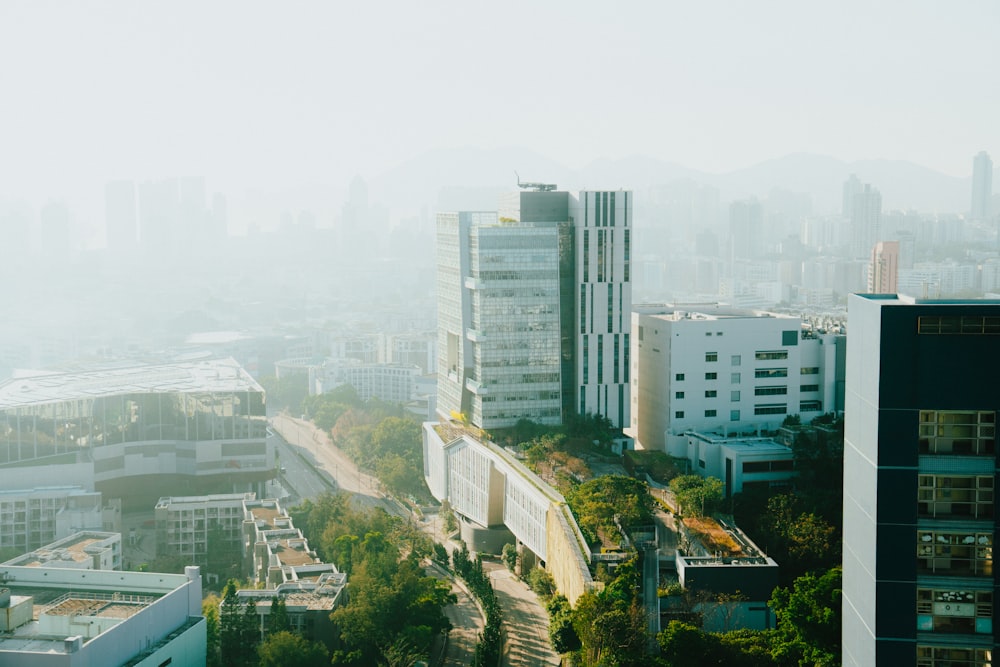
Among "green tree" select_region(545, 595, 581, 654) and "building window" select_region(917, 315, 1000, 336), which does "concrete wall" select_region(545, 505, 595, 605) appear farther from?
"building window" select_region(917, 315, 1000, 336)

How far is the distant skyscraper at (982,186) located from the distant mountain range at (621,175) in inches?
572

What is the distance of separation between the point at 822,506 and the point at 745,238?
34724 millimetres

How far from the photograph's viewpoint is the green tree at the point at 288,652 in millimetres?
7848

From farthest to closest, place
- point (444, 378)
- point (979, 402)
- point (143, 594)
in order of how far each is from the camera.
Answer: point (444, 378) < point (143, 594) < point (979, 402)

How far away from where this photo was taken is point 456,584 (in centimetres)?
1089

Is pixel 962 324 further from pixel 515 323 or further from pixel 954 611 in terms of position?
pixel 515 323

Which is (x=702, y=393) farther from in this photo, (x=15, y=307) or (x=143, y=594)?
(x=15, y=307)

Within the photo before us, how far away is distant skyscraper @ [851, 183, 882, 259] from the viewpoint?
38219 millimetres

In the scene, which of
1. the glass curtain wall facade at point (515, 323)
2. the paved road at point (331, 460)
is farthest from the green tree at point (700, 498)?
the paved road at point (331, 460)

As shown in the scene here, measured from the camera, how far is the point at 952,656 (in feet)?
14.7

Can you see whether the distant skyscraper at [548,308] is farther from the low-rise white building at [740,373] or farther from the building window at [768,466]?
the building window at [768,466]

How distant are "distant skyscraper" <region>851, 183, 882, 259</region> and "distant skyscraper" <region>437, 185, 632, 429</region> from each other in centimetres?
2713

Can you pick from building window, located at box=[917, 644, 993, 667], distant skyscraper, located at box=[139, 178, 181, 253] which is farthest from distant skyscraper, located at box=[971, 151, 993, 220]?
building window, located at box=[917, 644, 993, 667]

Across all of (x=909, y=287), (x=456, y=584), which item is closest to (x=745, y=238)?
(x=909, y=287)
